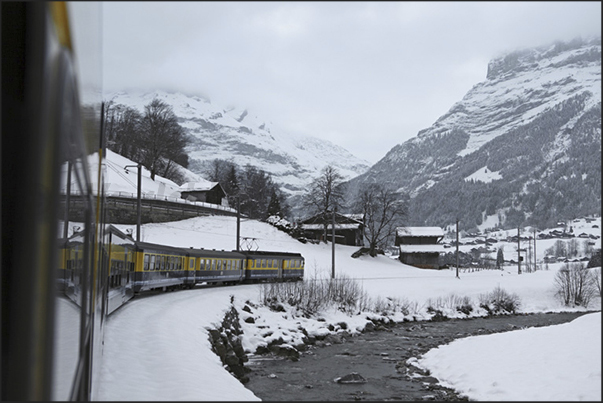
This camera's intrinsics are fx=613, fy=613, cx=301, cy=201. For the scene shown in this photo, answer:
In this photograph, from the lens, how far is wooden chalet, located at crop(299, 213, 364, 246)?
75500 millimetres

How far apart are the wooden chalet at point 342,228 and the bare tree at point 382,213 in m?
1.93

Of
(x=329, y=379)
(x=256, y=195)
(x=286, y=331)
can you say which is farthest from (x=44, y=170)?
(x=256, y=195)

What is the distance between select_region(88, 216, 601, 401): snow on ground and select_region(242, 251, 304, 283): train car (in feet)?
15.6

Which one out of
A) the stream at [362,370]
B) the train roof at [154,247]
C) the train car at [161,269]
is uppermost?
the train roof at [154,247]

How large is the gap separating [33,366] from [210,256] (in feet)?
111

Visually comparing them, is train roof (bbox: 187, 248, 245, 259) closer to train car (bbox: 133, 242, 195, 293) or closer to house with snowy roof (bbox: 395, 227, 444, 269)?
train car (bbox: 133, 242, 195, 293)

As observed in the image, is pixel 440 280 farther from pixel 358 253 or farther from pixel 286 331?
pixel 286 331

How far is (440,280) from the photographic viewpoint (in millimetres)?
53812

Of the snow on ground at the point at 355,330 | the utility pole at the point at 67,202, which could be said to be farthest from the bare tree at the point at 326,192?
the utility pole at the point at 67,202

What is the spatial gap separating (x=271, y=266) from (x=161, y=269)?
15773 millimetres

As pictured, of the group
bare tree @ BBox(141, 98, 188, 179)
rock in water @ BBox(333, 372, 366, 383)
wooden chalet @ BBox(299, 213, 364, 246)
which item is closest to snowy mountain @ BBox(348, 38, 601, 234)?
rock in water @ BBox(333, 372, 366, 383)

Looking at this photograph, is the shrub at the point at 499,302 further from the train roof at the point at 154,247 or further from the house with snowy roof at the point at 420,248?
the house with snowy roof at the point at 420,248

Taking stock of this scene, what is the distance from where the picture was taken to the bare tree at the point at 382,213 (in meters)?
73.5

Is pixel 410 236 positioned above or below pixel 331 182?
below
